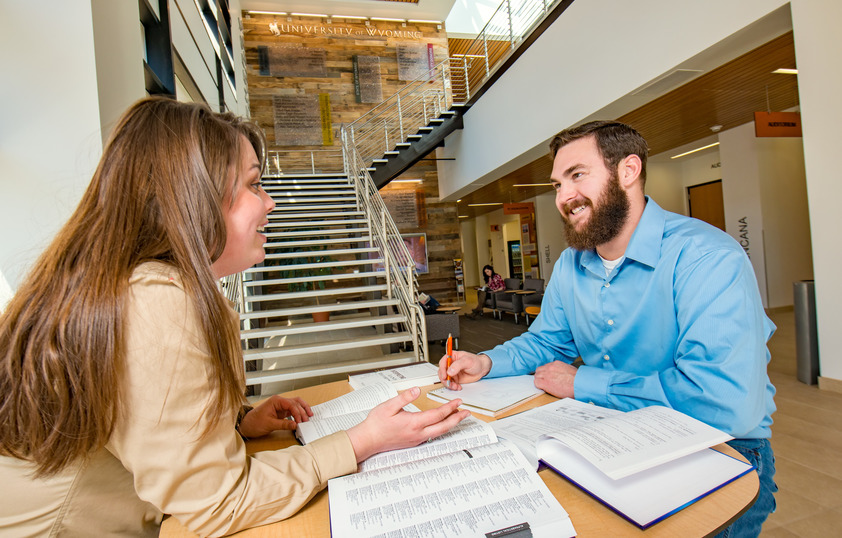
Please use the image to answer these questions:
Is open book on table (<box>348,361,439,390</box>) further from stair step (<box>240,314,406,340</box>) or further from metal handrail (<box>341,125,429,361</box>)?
stair step (<box>240,314,406,340</box>)

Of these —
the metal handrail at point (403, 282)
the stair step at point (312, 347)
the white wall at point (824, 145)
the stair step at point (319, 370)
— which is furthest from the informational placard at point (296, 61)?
the white wall at point (824, 145)

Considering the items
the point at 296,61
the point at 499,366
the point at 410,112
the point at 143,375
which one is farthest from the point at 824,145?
the point at 296,61

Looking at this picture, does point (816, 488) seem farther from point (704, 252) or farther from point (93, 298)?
point (93, 298)

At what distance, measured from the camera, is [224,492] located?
630 millimetres

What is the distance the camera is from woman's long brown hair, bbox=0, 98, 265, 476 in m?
0.59

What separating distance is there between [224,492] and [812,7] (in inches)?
169

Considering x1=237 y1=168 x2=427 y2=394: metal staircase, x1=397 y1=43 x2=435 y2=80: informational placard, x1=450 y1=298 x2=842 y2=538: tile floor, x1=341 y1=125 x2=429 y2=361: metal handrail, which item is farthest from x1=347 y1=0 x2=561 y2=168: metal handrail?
x1=450 y1=298 x2=842 y2=538: tile floor

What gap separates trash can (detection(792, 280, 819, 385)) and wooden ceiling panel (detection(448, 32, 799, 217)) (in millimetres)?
2145

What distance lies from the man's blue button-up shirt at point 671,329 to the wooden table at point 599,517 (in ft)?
0.96

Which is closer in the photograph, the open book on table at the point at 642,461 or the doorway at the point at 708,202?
the open book on table at the point at 642,461

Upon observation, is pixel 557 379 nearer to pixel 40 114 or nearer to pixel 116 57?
pixel 40 114

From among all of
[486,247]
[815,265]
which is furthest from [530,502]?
[486,247]

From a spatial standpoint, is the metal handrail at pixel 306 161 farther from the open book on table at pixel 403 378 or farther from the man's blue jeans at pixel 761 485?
the man's blue jeans at pixel 761 485

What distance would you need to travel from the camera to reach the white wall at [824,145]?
290cm
